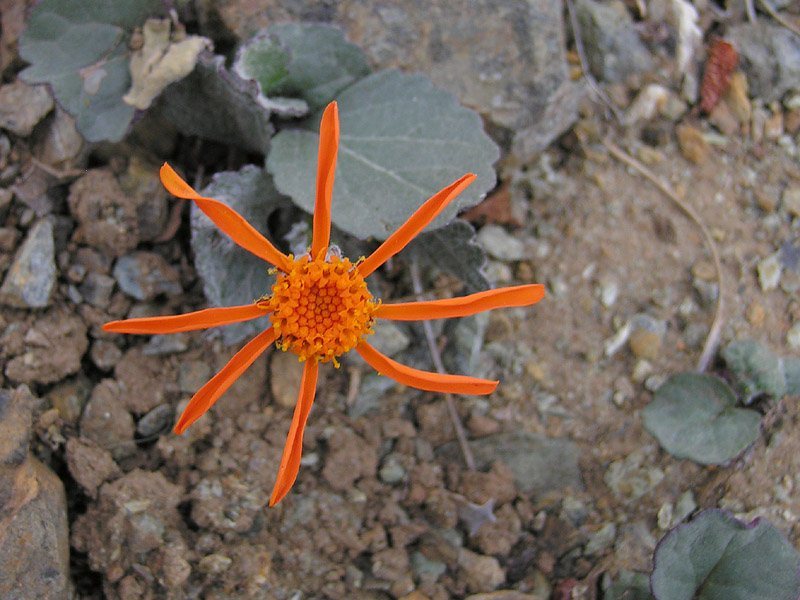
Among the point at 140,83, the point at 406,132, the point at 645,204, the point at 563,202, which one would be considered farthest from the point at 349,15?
the point at 645,204

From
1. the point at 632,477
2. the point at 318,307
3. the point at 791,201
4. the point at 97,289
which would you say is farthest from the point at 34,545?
the point at 791,201

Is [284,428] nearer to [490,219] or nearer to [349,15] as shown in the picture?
[490,219]

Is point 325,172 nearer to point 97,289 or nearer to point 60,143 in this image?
point 97,289

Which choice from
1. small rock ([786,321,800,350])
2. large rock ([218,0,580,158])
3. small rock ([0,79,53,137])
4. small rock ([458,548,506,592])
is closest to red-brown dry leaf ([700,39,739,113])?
large rock ([218,0,580,158])

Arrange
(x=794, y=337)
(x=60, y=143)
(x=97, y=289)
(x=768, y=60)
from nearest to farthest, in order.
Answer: (x=97, y=289), (x=60, y=143), (x=794, y=337), (x=768, y=60)

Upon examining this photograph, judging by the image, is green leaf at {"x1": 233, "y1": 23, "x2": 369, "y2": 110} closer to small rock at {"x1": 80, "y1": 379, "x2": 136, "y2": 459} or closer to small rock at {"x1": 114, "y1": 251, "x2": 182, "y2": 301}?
small rock at {"x1": 114, "y1": 251, "x2": 182, "y2": 301}

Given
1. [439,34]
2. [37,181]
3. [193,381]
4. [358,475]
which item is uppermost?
[439,34]
